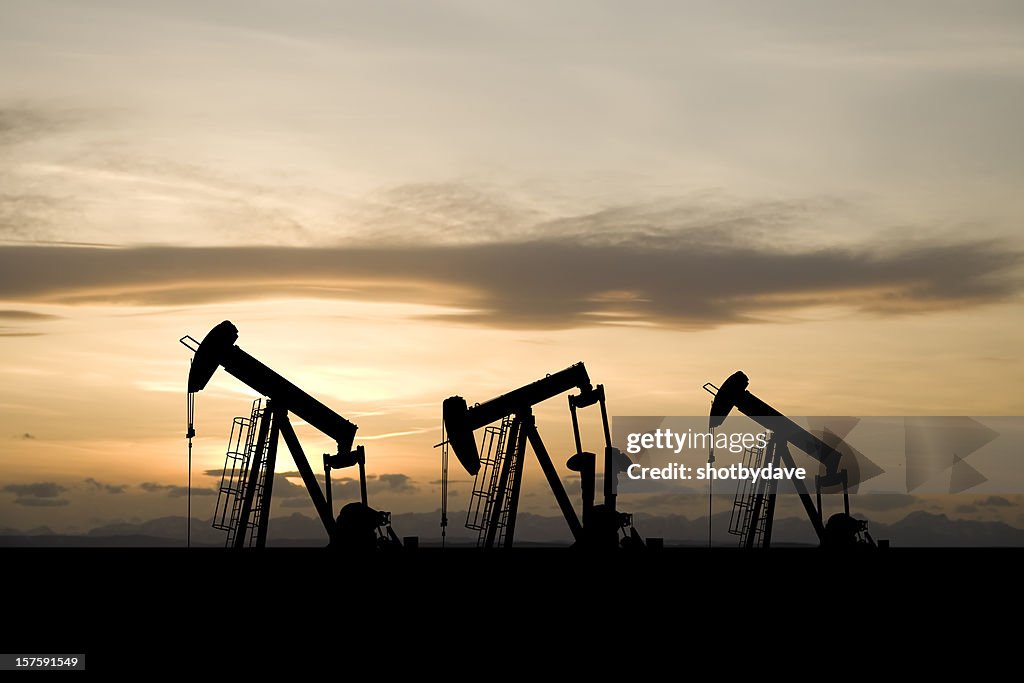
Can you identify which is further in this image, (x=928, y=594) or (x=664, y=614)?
(x=928, y=594)

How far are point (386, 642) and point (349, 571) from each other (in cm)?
745

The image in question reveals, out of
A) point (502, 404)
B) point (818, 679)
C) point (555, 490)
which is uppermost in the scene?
point (502, 404)

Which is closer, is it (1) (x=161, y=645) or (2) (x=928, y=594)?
(1) (x=161, y=645)

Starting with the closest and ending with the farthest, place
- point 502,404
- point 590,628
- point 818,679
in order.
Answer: point 818,679 < point 590,628 < point 502,404

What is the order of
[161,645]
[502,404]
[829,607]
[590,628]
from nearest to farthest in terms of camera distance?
[161,645], [590,628], [829,607], [502,404]

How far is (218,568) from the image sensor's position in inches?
1229

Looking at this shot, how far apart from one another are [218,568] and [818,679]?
2044cm

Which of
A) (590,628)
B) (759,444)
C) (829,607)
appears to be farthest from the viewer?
(759,444)

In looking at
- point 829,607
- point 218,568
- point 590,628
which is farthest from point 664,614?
point 218,568

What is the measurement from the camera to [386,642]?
17.8m

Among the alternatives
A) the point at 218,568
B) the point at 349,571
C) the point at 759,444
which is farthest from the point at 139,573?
the point at 759,444

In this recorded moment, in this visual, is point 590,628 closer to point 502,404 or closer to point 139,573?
point 502,404

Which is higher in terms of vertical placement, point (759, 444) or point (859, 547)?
point (759, 444)

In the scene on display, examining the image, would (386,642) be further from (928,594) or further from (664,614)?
(928,594)
